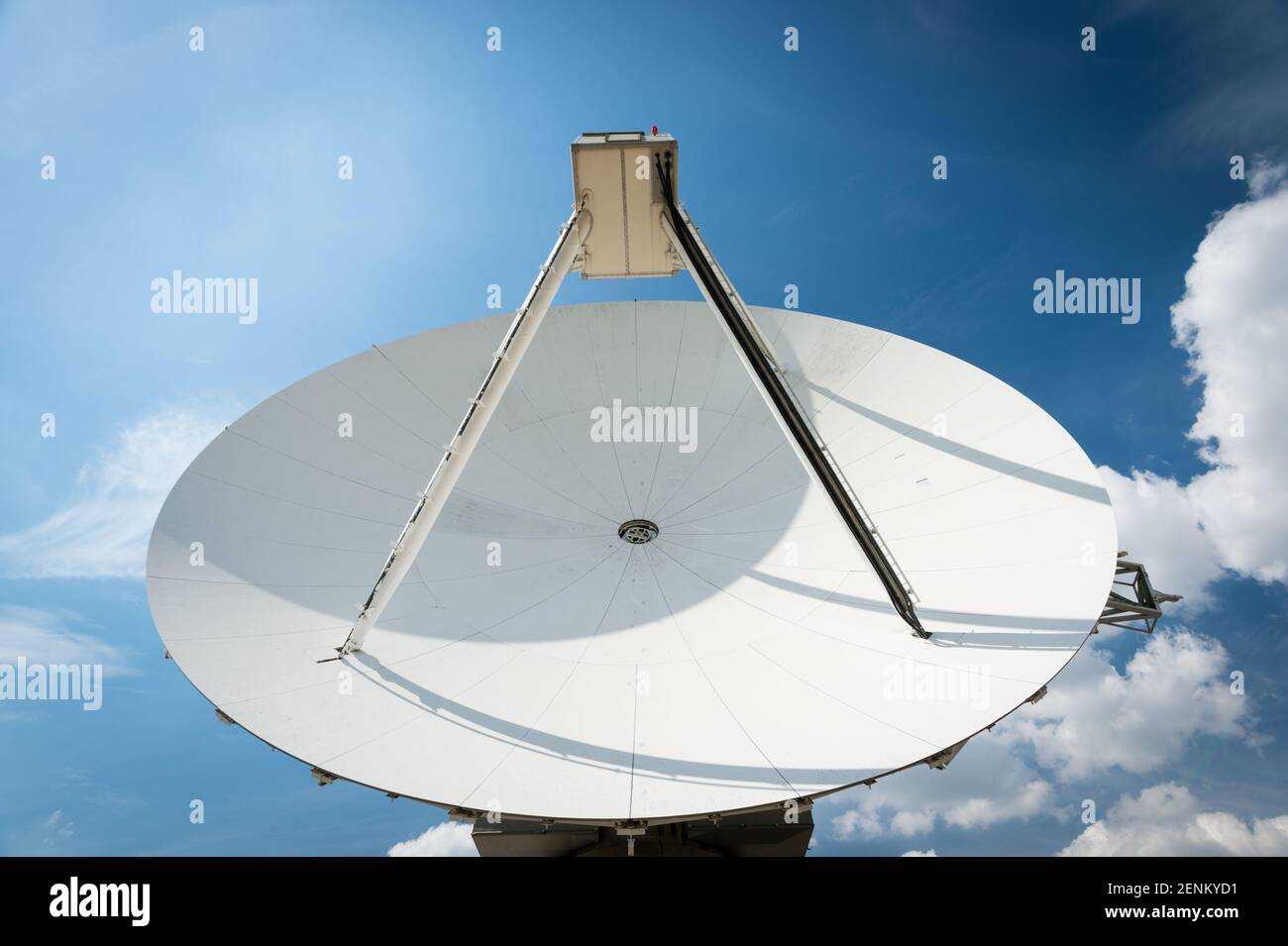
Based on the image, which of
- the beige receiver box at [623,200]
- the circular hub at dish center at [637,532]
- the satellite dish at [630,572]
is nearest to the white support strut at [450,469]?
the satellite dish at [630,572]

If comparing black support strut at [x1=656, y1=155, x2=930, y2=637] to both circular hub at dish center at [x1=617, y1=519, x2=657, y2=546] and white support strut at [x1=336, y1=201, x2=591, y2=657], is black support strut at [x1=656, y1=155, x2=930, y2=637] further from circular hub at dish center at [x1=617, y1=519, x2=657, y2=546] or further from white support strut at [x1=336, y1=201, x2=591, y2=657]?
circular hub at dish center at [x1=617, y1=519, x2=657, y2=546]

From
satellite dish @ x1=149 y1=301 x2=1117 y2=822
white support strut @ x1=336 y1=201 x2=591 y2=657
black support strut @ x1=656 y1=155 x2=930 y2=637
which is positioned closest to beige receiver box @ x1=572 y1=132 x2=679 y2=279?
black support strut @ x1=656 y1=155 x2=930 y2=637

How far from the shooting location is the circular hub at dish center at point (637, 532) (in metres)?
19.0

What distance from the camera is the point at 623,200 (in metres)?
17.0

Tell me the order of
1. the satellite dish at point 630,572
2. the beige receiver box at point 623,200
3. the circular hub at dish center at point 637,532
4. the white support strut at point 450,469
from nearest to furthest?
the satellite dish at point 630,572 → the white support strut at point 450,469 → the beige receiver box at point 623,200 → the circular hub at dish center at point 637,532

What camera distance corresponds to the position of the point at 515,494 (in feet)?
65.9

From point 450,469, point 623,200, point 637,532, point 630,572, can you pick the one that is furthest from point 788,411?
point 450,469

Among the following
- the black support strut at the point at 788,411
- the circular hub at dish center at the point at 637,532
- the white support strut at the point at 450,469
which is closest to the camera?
the white support strut at the point at 450,469

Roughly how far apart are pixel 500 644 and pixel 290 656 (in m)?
3.34

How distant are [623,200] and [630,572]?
691cm

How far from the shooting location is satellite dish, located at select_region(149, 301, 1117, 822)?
13062 millimetres

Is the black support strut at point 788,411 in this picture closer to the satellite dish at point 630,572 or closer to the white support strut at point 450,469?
the satellite dish at point 630,572

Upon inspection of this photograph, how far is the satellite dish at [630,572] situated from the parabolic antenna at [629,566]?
0.06m
